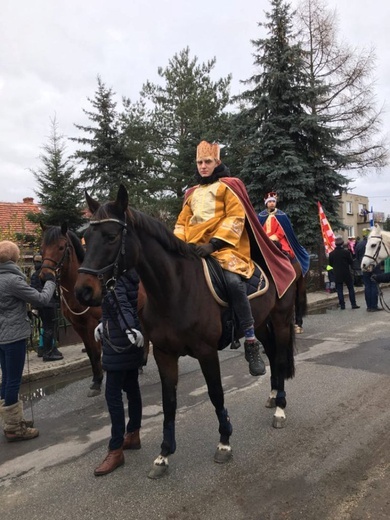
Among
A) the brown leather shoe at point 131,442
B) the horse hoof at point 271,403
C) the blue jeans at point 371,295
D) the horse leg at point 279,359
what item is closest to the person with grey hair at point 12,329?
the brown leather shoe at point 131,442

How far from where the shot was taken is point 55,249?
5445 mm

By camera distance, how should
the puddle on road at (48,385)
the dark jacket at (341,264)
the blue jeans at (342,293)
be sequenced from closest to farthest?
the puddle on road at (48,385)
the blue jeans at (342,293)
the dark jacket at (341,264)

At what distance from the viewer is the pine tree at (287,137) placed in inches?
616

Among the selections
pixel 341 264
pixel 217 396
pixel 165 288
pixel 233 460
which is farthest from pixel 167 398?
pixel 341 264

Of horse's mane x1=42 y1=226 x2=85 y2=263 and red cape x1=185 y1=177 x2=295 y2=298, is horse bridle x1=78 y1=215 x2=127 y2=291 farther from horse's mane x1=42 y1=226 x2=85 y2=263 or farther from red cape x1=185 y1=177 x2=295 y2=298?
horse's mane x1=42 y1=226 x2=85 y2=263

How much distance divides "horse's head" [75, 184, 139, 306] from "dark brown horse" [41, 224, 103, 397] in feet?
8.54

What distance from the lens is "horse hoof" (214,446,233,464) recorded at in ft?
11.8

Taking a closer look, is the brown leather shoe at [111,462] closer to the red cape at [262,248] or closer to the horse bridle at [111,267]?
the horse bridle at [111,267]

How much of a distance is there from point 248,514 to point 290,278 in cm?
247

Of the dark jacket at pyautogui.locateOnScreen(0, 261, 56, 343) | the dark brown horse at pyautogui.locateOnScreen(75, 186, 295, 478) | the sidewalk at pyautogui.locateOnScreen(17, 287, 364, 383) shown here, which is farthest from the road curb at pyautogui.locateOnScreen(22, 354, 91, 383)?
the dark brown horse at pyautogui.locateOnScreen(75, 186, 295, 478)

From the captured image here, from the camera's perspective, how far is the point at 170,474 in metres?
3.46

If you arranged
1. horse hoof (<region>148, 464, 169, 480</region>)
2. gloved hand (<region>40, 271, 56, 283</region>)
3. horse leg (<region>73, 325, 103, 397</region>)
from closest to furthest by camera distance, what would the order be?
horse hoof (<region>148, 464, 169, 480</region>) → gloved hand (<region>40, 271, 56, 283</region>) → horse leg (<region>73, 325, 103, 397</region>)

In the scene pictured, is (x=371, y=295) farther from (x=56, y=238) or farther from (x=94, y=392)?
(x=56, y=238)

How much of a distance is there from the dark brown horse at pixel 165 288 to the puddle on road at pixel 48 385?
3177 mm
